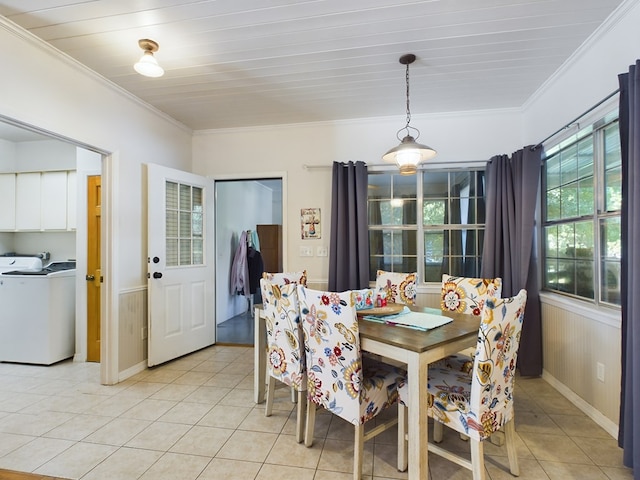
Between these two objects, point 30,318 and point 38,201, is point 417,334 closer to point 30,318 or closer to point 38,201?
point 30,318

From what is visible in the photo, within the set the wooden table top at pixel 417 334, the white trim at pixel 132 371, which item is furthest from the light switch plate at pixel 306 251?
the white trim at pixel 132 371

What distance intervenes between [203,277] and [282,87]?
219cm

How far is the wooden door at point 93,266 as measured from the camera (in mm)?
3408

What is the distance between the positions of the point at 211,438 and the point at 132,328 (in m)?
1.54

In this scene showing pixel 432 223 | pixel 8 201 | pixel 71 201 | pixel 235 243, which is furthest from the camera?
pixel 235 243

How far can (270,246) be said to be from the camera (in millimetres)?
5719

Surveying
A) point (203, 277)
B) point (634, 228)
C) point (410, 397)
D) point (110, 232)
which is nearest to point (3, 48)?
point (110, 232)

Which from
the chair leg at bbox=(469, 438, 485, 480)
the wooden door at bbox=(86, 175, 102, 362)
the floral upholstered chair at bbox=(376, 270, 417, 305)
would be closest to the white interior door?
the wooden door at bbox=(86, 175, 102, 362)

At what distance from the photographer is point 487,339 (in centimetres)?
143

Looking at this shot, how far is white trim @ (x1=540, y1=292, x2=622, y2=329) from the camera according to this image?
6.77 ft

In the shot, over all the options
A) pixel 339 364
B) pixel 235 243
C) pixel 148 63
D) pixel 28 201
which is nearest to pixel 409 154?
pixel 339 364

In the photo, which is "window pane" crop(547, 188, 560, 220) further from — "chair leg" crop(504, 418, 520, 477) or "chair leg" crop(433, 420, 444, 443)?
"chair leg" crop(433, 420, 444, 443)

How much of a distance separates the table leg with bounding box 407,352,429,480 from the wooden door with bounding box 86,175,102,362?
3.29 m

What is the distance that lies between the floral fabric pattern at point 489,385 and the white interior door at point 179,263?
2.64 meters
